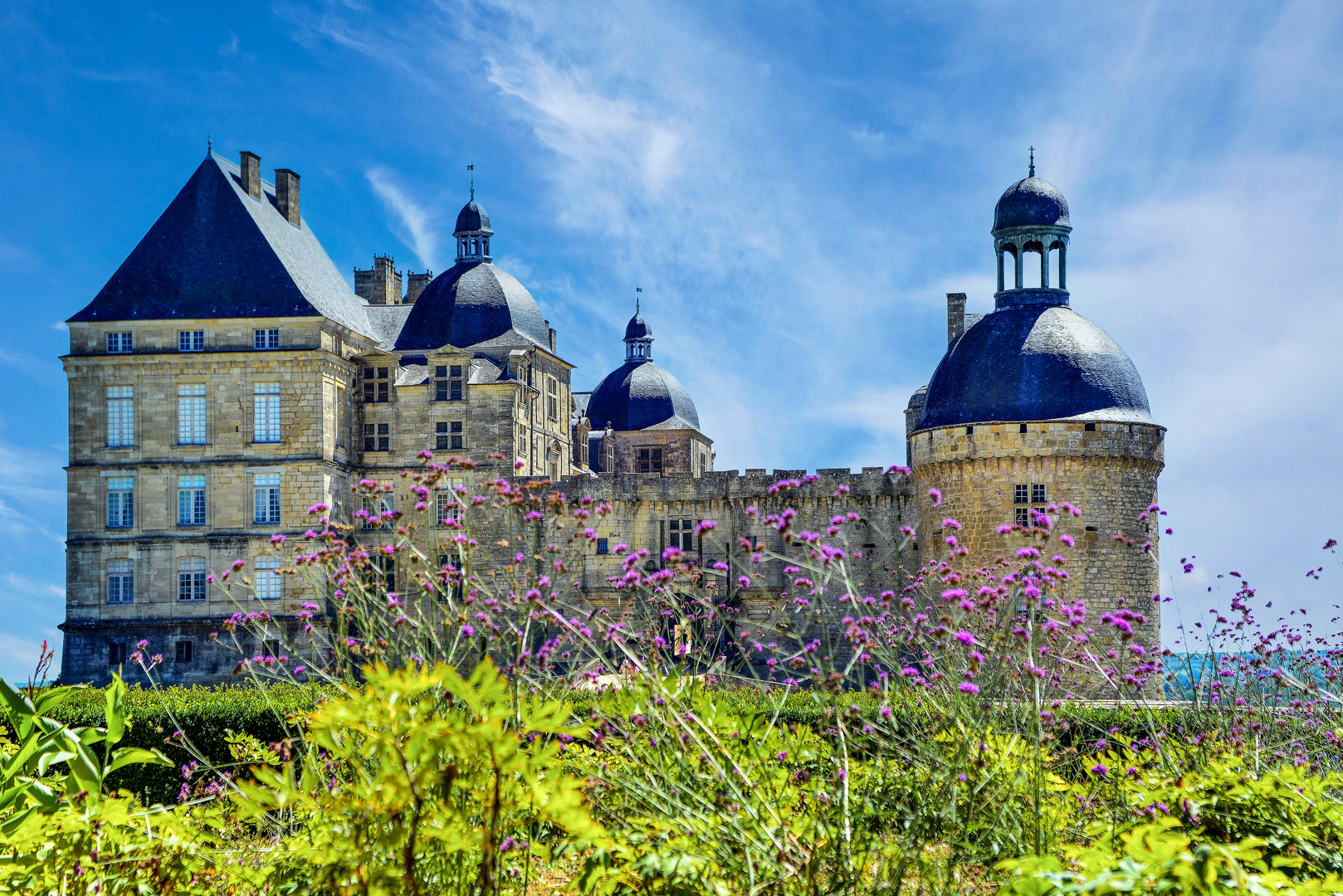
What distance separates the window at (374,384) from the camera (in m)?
32.9

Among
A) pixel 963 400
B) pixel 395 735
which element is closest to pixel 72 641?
pixel 963 400

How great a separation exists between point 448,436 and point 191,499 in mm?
6370

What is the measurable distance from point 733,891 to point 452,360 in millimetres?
28873

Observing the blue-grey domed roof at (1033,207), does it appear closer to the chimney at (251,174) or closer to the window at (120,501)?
the chimney at (251,174)

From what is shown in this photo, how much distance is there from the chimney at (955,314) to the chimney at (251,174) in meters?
18.6

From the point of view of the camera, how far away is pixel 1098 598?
2500cm

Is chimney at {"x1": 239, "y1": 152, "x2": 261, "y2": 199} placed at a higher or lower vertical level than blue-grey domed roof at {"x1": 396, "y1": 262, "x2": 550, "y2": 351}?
higher

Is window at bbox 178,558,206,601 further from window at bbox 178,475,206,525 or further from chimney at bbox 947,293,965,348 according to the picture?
chimney at bbox 947,293,965,348

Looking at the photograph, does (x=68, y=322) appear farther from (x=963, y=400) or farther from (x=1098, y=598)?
(x=1098, y=598)

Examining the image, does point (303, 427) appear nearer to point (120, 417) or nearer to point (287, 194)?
point (120, 417)

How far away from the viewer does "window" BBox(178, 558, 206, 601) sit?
3039 centimetres

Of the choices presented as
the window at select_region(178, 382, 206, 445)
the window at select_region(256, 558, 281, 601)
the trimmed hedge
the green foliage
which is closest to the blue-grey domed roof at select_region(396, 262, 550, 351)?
the window at select_region(178, 382, 206, 445)

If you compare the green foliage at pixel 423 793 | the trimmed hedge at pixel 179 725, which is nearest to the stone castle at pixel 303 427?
the trimmed hedge at pixel 179 725

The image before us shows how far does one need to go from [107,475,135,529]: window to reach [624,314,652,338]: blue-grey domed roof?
2532 centimetres
